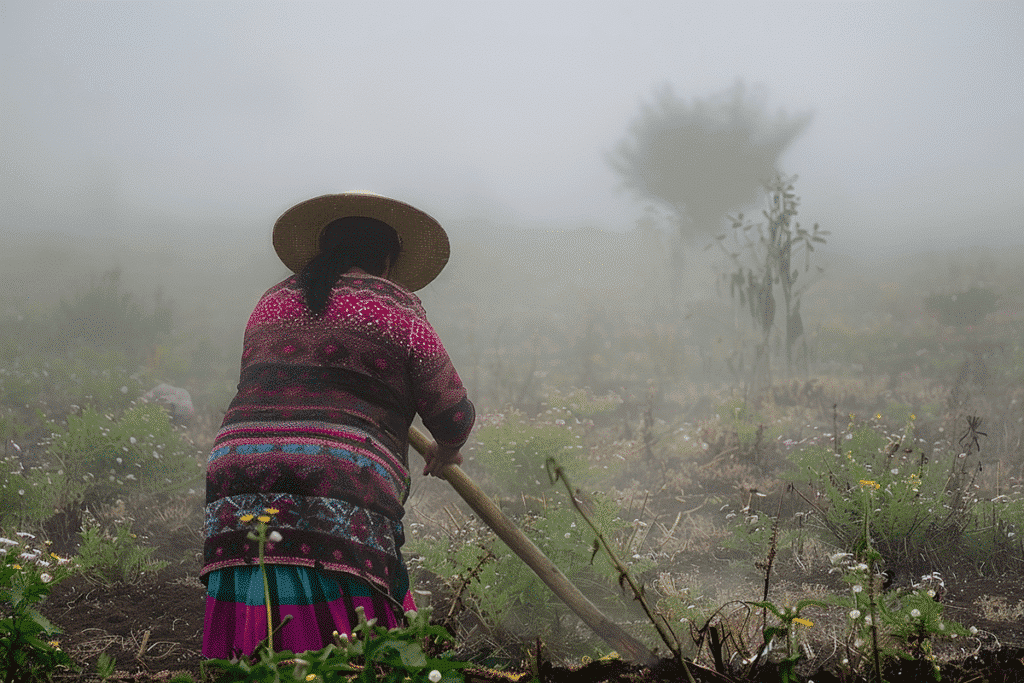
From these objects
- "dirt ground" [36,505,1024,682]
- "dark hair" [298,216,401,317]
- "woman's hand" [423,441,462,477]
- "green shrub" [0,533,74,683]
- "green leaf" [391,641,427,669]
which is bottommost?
"dirt ground" [36,505,1024,682]

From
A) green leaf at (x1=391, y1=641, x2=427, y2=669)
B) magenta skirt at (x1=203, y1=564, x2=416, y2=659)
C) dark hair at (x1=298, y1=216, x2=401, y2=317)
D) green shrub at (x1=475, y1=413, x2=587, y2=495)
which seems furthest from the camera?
green shrub at (x1=475, y1=413, x2=587, y2=495)

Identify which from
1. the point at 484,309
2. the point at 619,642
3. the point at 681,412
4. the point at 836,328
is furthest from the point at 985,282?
the point at 619,642

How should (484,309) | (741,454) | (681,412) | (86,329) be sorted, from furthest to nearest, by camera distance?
(484,309) → (86,329) → (681,412) → (741,454)

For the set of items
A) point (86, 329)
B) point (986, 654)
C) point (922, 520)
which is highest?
point (86, 329)

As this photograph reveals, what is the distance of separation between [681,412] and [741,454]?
354 centimetres

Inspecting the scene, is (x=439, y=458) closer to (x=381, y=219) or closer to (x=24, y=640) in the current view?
(x=381, y=219)

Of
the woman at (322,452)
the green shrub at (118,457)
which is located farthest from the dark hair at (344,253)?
the green shrub at (118,457)

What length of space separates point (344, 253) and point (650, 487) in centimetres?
414

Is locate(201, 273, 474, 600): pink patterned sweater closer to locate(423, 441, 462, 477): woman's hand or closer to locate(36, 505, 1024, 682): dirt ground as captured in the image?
locate(423, 441, 462, 477): woman's hand

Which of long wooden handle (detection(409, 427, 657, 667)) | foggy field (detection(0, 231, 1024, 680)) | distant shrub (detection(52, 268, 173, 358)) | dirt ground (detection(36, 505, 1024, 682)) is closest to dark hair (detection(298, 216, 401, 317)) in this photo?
long wooden handle (detection(409, 427, 657, 667))

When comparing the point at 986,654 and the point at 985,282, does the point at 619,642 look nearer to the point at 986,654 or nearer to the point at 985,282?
the point at 986,654

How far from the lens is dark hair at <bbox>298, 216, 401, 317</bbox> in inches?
72.7

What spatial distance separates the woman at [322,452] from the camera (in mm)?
1618

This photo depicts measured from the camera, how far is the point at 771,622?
2.84m
